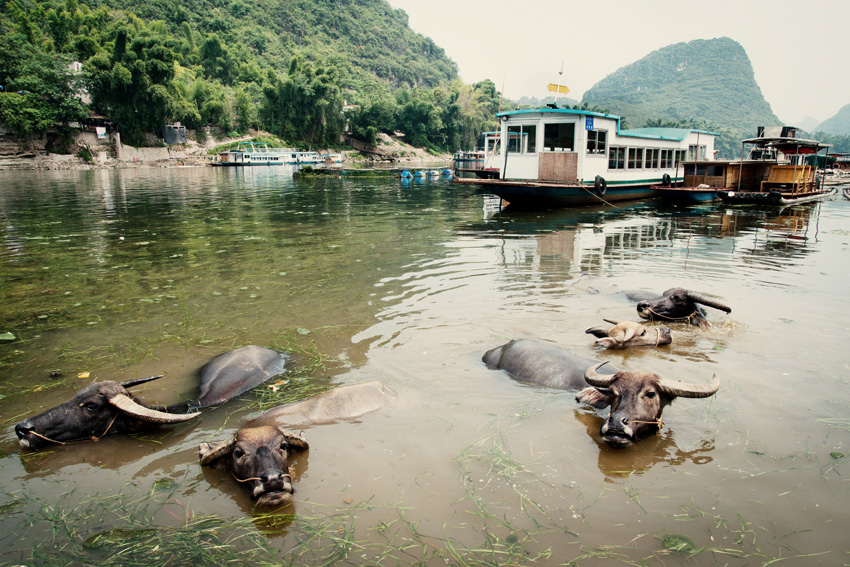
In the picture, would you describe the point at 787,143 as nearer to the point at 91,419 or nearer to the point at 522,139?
the point at 522,139

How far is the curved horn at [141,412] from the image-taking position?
4.12 meters

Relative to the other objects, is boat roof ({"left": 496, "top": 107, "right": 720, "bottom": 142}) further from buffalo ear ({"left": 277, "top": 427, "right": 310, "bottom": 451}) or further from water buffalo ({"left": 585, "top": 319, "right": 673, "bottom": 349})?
buffalo ear ({"left": 277, "top": 427, "right": 310, "bottom": 451})

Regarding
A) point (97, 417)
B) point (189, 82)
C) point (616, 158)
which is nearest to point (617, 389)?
point (97, 417)

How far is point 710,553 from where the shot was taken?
9.90 ft

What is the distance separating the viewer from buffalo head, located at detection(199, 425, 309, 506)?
3.40 metres

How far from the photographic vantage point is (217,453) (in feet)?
12.3

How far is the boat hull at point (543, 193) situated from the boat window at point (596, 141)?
147cm

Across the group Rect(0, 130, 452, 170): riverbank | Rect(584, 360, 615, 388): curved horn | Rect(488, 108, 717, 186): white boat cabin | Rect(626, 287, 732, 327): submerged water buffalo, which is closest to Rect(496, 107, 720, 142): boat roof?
Rect(488, 108, 717, 186): white boat cabin

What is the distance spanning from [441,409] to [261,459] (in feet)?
5.62

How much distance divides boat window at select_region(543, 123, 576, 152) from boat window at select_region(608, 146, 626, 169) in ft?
8.45

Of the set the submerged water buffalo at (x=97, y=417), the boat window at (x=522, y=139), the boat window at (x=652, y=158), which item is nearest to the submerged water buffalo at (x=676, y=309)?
the submerged water buffalo at (x=97, y=417)

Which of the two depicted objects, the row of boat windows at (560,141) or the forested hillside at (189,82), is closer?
the row of boat windows at (560,141)

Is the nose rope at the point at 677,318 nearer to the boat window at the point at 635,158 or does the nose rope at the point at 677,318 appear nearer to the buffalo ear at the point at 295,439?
the buffalo ear at the point at 295,439

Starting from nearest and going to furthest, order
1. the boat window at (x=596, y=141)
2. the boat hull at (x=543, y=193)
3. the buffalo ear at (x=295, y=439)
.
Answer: the buffalo ear at (x=295, y=439), the boat hull at (x=543, y=193), the boat window at (x=596, y=141)
